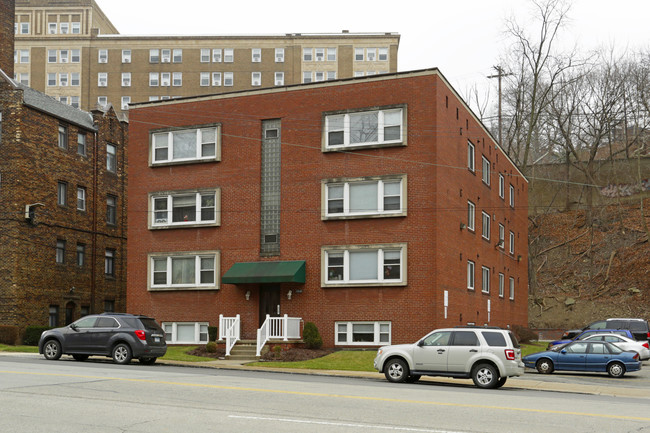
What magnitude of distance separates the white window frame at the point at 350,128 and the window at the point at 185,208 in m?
5.86

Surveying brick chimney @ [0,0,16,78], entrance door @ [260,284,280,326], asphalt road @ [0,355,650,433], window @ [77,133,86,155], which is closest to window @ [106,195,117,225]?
window @ [77,133,86,155]

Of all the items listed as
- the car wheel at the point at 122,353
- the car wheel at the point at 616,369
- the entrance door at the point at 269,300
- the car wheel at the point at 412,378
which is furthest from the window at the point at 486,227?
the car wheel at the point at 122,353

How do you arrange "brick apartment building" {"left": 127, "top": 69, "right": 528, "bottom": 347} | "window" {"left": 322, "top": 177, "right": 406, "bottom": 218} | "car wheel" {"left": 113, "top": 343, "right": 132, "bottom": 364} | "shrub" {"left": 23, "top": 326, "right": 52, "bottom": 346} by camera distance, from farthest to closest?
"shrub" {"left": 23, "top": 326, "right": 52, "bottom": 346} → "window" {"left": 322, "top": 177, "right": 406, "bottom": 218} → "brick apartment building" {"left": 127, "top": 69, "right": 528, "bottom": 347} → "car wheel" {"left": 113, "top": 343, "right": 132, "bottom": 364}

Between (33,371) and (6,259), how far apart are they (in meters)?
22.5

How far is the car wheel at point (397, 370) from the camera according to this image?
2153 cm

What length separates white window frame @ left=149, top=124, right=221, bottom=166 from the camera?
34.9 metres

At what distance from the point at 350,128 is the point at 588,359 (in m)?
13.2

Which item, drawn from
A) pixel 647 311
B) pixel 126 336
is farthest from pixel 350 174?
pixel 647 311

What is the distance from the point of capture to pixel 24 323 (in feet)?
133

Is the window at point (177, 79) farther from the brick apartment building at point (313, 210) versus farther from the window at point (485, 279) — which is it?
the window at point (485, 279)

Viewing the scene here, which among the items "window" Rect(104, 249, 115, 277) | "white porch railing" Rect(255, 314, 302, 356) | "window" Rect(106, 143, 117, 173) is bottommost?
"white porch railing" Rect(255, 314, 302, 356)

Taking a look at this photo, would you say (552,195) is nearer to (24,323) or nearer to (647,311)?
(647,311)

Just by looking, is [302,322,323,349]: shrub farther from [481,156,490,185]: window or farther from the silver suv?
[481,156,490,185]: window

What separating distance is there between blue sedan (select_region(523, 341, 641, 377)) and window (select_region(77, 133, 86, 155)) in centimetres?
3015
